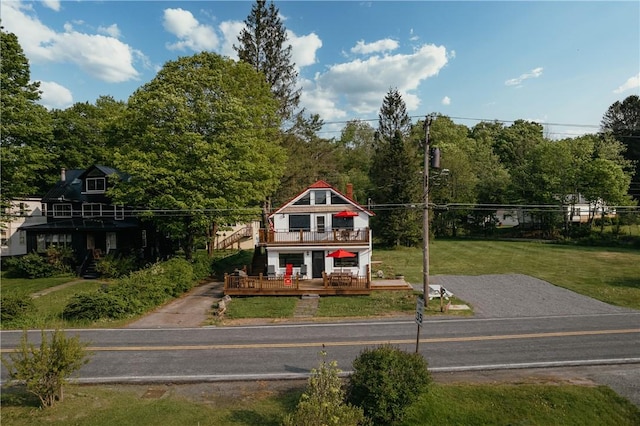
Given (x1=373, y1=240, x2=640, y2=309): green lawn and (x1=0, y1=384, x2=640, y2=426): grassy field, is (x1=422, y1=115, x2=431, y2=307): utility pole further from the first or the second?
(x1=0, y1=384, x2=640, y2=426): grassy field

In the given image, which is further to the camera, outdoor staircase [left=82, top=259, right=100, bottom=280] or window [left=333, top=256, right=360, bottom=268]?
outdoor staircase [left=82, top=259, right=100, bottom=280]

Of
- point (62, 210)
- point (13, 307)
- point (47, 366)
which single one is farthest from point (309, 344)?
point (62, 210)

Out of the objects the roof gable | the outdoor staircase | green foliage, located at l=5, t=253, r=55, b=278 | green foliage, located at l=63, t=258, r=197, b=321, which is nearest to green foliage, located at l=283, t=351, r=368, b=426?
green foliage, located at l=63, t=258, r=197, b=321

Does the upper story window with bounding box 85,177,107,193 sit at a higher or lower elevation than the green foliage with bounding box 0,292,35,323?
higher

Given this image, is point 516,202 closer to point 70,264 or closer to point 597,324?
point 597,324

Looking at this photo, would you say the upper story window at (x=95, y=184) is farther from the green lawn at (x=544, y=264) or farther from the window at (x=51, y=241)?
the green lawn at (x=544, y=264)

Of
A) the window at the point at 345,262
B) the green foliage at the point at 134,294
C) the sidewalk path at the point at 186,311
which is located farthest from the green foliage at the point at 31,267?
the window at the point at 345,262
